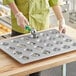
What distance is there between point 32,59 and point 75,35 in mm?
502

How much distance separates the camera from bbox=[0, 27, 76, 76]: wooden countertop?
1366 mm

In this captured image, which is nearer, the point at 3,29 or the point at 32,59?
the point at 32,59

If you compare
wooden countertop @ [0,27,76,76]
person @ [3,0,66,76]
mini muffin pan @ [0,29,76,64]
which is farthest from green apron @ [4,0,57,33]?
wooden countertop @ [0,27,76,76]

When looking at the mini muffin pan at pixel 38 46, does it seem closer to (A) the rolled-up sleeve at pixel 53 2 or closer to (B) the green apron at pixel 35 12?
(B) the green apron at pixel 35 12

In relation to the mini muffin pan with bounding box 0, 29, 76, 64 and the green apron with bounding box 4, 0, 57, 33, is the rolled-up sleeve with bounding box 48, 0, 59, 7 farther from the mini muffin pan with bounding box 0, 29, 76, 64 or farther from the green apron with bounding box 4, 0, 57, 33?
the mini muffin pan with bounding box 0, 29, 76, 64

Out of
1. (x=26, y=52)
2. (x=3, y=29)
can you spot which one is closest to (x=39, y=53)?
(x=26, y=52)

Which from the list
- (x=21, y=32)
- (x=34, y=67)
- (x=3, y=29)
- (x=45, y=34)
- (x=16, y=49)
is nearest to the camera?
(x=34, y=67)

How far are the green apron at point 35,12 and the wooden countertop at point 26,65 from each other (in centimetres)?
41

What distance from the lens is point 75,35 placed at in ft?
5.94

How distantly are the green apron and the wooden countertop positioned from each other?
16.1 inches

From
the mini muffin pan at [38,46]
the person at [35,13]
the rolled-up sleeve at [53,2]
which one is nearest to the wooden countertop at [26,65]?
the mini muffin pan at [38,46]

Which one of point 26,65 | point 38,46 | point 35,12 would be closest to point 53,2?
point 35,12

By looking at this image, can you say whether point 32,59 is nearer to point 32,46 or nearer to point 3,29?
point 32,46

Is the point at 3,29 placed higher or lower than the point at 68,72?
higher
